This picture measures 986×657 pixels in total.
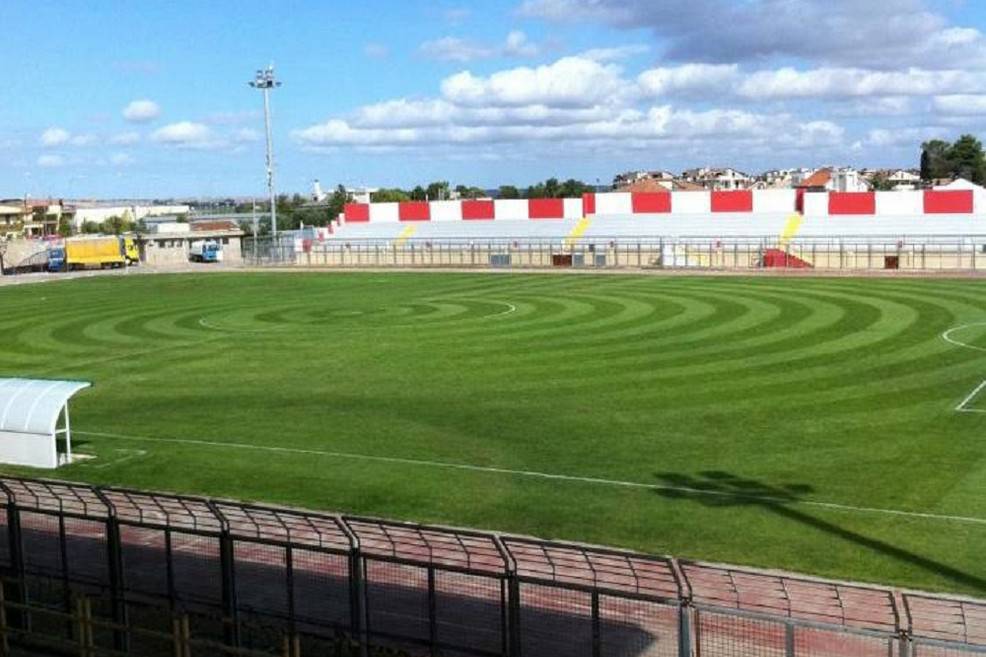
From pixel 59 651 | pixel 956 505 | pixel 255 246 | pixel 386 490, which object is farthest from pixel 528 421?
pixel 255 246

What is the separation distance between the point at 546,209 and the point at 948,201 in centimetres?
3589

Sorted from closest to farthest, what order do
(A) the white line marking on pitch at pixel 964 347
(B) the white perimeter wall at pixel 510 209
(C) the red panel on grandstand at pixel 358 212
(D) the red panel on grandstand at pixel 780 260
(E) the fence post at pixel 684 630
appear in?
(E) the fence post at pixel 684 630 → (A) the white line marking on pitch at pixel 964 347 → (D) the red panel on grandstand at pixel 780 260 → (B) the white perimeter wall at pixel 510 209 → (C) the red panel on grandstand at pixel 358 212

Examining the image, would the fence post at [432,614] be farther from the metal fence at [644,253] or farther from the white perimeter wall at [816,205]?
the white perimeter wall at [816,205]

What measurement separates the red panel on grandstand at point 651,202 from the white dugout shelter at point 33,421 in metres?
79.9

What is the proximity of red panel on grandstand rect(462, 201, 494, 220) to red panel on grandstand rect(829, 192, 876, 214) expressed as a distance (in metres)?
32.4

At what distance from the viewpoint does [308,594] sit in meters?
13.4

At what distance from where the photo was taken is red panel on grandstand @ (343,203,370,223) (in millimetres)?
109500

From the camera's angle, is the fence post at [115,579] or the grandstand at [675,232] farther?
the grandstand at [675,232]

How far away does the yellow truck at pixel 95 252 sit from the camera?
9425 centimetres

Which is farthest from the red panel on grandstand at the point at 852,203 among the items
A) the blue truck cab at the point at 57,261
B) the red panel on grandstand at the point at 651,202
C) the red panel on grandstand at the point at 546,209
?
the blue truck cab at the point at 57,261

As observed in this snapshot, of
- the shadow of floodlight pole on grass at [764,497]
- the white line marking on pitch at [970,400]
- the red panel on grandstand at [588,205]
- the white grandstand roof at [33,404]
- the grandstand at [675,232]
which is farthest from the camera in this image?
the red panel on grandstand at [588,205]

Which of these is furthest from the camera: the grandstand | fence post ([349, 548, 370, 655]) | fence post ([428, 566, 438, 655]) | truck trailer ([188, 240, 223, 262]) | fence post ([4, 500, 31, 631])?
truck trailer ([188, 240, 223, 262])

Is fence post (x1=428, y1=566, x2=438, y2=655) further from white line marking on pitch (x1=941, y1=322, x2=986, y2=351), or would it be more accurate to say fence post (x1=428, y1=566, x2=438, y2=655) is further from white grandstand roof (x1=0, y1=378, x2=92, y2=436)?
white line marking on pitch (x1=941, y1=322, x2=986, y2=351)

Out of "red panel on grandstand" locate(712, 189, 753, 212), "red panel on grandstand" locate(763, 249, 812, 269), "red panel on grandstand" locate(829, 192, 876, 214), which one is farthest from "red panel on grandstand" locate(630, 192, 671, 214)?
"red panel on grandstand" locate(763, 249, 812, 269)
